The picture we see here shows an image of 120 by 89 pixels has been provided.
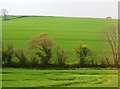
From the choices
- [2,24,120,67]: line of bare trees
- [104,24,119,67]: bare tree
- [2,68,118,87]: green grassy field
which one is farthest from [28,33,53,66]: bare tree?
[104,24,119,67]: bare tree

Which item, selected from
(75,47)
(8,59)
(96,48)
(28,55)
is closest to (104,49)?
(96,48)

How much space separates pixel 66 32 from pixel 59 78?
0.41 metres

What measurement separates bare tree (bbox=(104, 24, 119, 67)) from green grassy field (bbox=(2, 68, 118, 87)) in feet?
0.48

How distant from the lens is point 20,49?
2.75 meters

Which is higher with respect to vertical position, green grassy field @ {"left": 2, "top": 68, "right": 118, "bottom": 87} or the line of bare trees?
the line of bare trees

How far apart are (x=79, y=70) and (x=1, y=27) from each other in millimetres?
777

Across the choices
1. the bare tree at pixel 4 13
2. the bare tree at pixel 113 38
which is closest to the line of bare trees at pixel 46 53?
the bare tree at pixel 113 38

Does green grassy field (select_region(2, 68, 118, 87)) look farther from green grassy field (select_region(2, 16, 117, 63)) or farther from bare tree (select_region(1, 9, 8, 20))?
bare tree (select_region(1, 9, 8, 20))

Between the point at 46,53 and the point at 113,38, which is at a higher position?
the point at 113,38

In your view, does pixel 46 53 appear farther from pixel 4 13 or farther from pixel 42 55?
pixel 4 13

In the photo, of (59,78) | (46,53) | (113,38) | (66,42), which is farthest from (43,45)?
(113,38)

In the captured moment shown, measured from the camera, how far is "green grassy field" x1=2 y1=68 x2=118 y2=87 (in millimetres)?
2670

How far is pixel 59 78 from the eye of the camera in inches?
106

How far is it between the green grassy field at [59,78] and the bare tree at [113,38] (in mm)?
147
